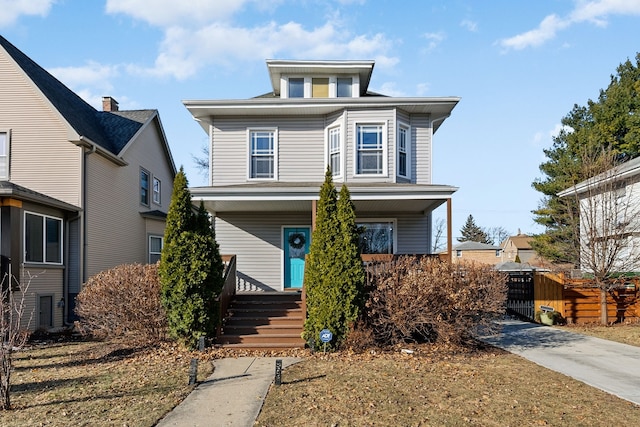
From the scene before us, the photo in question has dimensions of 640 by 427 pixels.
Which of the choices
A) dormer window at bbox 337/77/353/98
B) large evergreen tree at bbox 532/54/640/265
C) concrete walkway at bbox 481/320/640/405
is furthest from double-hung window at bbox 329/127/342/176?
large evergreen tree at bbox 532/54/640/265

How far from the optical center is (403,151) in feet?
44.3

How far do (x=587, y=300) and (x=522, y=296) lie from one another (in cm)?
187

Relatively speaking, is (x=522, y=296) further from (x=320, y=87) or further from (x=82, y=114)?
(x=82, y=114)

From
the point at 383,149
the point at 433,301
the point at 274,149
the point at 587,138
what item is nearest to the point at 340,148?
the point at 383,149

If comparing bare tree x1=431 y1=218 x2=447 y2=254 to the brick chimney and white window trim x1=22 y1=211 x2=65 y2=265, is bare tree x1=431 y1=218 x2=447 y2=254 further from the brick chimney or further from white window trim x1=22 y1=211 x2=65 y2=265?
white window trim x1=22 y1=211 x2=65 y2=265

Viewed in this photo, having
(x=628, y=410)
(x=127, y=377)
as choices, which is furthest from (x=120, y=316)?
(x=628, y=410)

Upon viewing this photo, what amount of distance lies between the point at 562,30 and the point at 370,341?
28.1 feet

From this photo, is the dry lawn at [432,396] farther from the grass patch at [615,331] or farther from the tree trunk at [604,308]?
the tree trunk at [604,308]

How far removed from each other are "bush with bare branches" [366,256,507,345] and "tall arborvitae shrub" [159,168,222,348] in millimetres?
3277

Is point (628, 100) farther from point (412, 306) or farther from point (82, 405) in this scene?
point (82, 405)

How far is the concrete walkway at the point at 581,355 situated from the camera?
7.15m

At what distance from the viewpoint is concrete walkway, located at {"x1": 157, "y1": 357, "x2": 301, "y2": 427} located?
5.33 metres

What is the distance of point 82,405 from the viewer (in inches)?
231

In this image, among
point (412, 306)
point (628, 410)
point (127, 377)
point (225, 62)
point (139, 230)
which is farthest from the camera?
point (139, 230)
